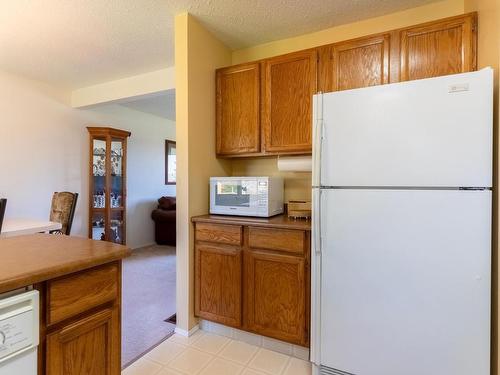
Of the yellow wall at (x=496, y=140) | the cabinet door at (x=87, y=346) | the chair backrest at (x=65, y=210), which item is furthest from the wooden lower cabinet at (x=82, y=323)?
the chair backrest at (x=65, y=210)

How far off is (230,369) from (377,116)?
1.73m

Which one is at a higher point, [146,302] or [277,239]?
[277,239]

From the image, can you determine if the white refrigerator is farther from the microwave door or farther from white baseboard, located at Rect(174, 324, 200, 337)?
white baseboard, located at Rect(174, 324, 200, 337)

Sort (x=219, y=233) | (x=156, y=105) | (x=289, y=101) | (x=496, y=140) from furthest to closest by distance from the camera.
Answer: (x=156, y=105), (x=289, y=101), (x=219, y=233), (x=496, y=140)

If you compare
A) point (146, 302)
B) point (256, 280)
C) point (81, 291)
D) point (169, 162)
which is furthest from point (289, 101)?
point (169, 162)

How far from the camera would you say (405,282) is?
1.37 meters

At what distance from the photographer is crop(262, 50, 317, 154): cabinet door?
2064mm

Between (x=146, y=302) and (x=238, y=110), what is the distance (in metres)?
2.02

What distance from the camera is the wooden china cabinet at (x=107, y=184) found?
3.91 metres

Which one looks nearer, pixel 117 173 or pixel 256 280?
pixel 256 280

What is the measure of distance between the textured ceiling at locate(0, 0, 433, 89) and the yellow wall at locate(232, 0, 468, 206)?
64 millimetres

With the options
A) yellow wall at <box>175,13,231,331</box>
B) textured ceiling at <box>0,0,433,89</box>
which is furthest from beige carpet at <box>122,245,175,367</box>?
textured ceiling at <box>0,0,433,89</box>

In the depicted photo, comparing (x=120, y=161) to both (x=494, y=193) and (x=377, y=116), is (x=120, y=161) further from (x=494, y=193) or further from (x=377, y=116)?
(x=494, y=193)

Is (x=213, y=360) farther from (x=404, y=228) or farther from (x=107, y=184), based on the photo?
(x=107, y=184)
